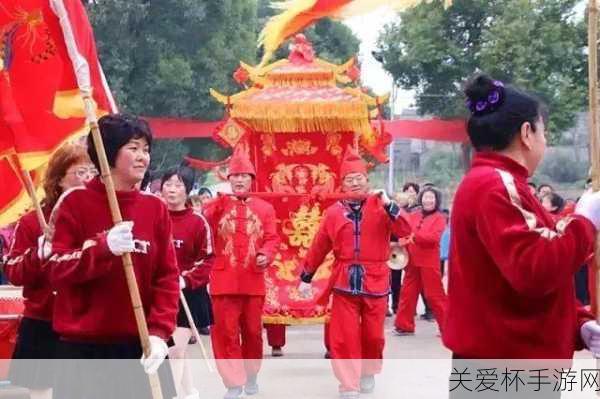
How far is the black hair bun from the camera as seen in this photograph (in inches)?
133

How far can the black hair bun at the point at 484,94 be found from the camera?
339 centimetres

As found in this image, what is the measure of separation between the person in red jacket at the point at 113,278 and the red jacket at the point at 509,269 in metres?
1.13

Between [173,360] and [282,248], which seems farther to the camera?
[282,248]

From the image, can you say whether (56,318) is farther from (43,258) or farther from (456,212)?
(456,212)

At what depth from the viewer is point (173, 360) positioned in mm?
6098

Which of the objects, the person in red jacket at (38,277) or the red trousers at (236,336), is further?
the red trousers at (236,336)

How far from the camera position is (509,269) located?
122 inches

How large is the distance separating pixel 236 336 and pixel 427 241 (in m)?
3.74

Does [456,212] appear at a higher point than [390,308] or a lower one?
higher

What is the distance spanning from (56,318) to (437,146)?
102 feet

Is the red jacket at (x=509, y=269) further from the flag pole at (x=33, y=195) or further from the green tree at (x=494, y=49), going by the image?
the green tree at (x=494, y=49)

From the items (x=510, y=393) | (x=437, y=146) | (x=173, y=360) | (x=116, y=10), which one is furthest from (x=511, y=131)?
(x=437, y=146)

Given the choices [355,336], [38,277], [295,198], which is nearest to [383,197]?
[355,336]

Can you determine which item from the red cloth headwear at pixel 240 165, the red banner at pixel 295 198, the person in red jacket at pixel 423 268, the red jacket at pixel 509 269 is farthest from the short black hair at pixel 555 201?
the red jacket at pixel 509 269
